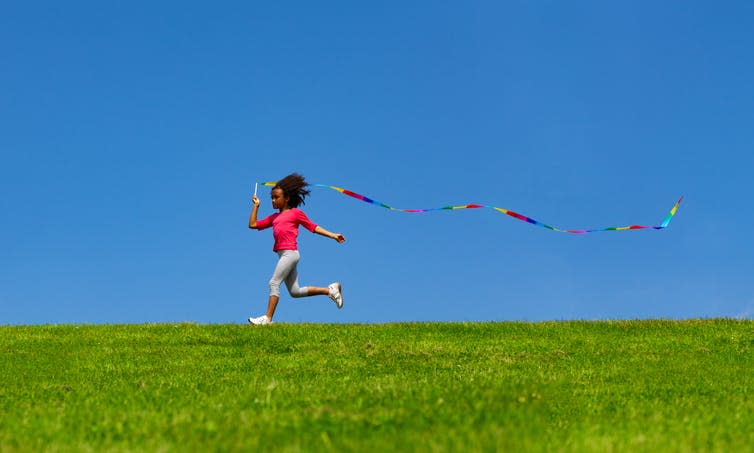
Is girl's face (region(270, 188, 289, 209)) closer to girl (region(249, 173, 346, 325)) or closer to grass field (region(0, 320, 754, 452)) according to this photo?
girl (region(249, 173, 346, 325))

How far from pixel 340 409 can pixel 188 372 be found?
6738 mm

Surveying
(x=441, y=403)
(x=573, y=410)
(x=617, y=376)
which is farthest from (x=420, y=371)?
(x=441, y=403)

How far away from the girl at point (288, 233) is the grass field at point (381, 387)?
115 cm

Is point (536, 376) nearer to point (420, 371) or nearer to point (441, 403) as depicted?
point (420, 371)

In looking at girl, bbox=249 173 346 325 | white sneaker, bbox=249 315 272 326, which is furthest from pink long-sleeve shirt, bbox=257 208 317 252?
white sneaker, bbox=249 315 272 326

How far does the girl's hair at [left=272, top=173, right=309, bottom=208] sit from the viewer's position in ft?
67.1

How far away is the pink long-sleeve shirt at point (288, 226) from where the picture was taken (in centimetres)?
1986

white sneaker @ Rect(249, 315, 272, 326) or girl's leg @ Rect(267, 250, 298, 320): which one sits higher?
girl's leg @ Rect(267, 250, 298, 320)

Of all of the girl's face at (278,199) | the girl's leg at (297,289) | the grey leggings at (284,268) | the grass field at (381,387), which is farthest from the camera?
the girl's face at (278,199)

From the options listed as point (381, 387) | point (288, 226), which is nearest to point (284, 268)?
point (288, 226)

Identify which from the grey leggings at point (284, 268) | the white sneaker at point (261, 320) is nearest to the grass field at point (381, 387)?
the white sneaker at point (261, 320)

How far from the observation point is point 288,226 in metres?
19.9

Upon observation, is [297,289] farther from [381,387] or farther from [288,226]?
[381,387]

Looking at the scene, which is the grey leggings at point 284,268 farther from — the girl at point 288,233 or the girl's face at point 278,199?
the girl's face at point 278,199
